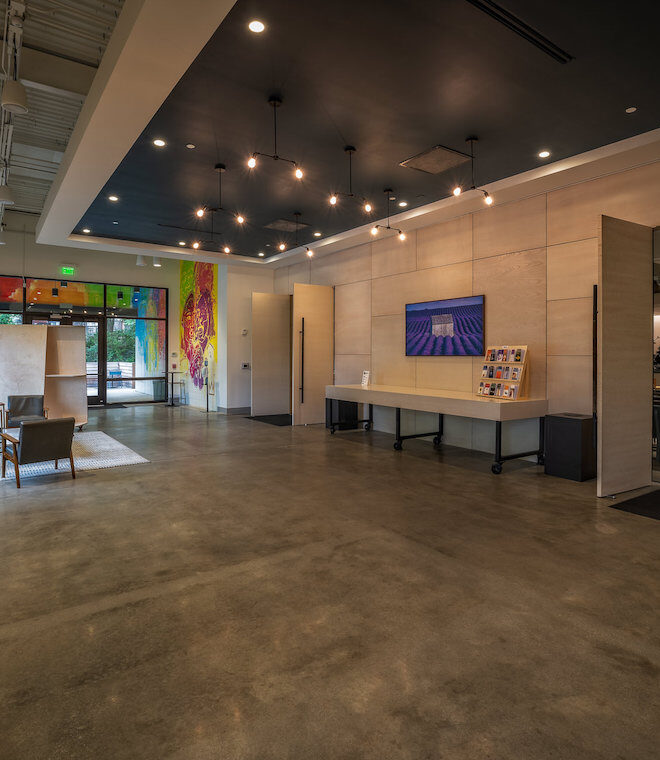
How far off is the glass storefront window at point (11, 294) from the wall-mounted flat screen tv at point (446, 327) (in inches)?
369

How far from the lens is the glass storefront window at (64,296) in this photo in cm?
1184

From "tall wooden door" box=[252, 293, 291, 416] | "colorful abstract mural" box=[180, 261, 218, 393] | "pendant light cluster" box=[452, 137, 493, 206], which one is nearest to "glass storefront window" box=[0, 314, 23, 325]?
"colorful abstract mural" box=[180, 261, 218, 393]

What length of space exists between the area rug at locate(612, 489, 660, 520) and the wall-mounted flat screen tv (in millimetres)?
2814

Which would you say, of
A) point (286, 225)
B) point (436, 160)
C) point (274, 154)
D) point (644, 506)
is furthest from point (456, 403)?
point (286, 225)

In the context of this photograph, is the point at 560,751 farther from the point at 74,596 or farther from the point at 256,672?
the point at 74,596

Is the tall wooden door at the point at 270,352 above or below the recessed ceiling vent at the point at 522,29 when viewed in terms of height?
below

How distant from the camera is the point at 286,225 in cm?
830

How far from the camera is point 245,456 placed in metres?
6.69

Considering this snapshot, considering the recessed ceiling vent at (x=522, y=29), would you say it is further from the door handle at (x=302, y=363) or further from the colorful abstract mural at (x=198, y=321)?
the colorful abstract mural at (x=198, y=321)

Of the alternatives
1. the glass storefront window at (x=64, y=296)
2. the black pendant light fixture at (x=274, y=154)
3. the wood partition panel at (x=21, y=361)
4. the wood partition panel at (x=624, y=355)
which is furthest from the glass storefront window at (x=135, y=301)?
the wood partition panel at (x=624, y=355)

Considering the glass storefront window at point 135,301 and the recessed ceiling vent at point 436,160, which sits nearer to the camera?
the recessed ceiling vent at point 436,160

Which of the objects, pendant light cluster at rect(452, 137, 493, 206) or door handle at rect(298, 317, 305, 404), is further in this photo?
door handle at rect(298, 317, 305, 404)

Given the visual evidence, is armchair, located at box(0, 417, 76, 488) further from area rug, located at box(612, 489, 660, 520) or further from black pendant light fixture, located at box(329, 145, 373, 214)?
area rug, located at box(612, 489, 660, 520)

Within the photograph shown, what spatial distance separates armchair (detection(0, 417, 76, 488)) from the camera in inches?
206
